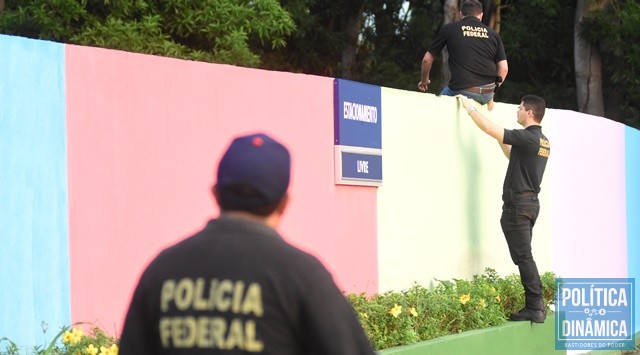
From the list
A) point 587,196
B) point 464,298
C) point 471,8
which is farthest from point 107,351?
point 587,196

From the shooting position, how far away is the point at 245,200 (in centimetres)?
316

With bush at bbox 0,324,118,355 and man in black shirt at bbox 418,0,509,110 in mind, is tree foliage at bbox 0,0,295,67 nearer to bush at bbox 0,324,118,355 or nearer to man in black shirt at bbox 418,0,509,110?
man in black shirt at bbox 418,0,509,110

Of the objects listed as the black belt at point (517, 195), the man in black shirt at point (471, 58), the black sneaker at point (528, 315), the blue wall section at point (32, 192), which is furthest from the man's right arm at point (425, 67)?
the blue wall section at point (32, 192)

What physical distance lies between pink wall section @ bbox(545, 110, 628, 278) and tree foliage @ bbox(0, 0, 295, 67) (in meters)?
4.38

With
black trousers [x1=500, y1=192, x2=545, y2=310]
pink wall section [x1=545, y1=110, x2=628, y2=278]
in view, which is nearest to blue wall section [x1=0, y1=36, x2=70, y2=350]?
black trousers [x1=500, y1=192, x2=545, y2=310]

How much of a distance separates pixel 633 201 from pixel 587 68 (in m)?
8.88

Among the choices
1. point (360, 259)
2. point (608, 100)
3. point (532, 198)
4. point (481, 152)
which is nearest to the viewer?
point (360, 259)

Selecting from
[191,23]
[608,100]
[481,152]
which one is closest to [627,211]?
[481,152]

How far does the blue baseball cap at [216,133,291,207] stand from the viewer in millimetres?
3146

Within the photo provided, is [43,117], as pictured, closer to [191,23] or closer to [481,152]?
[481,152]

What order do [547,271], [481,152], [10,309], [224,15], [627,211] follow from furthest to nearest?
[224,15]
[627,211]
[547,271]
[481,152]
[10,309]

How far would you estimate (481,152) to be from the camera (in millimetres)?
10391

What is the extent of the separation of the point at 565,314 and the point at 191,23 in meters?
6.56

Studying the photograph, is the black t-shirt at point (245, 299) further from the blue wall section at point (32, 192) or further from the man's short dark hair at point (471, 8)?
the man's short dark hair at point (471, 8)
